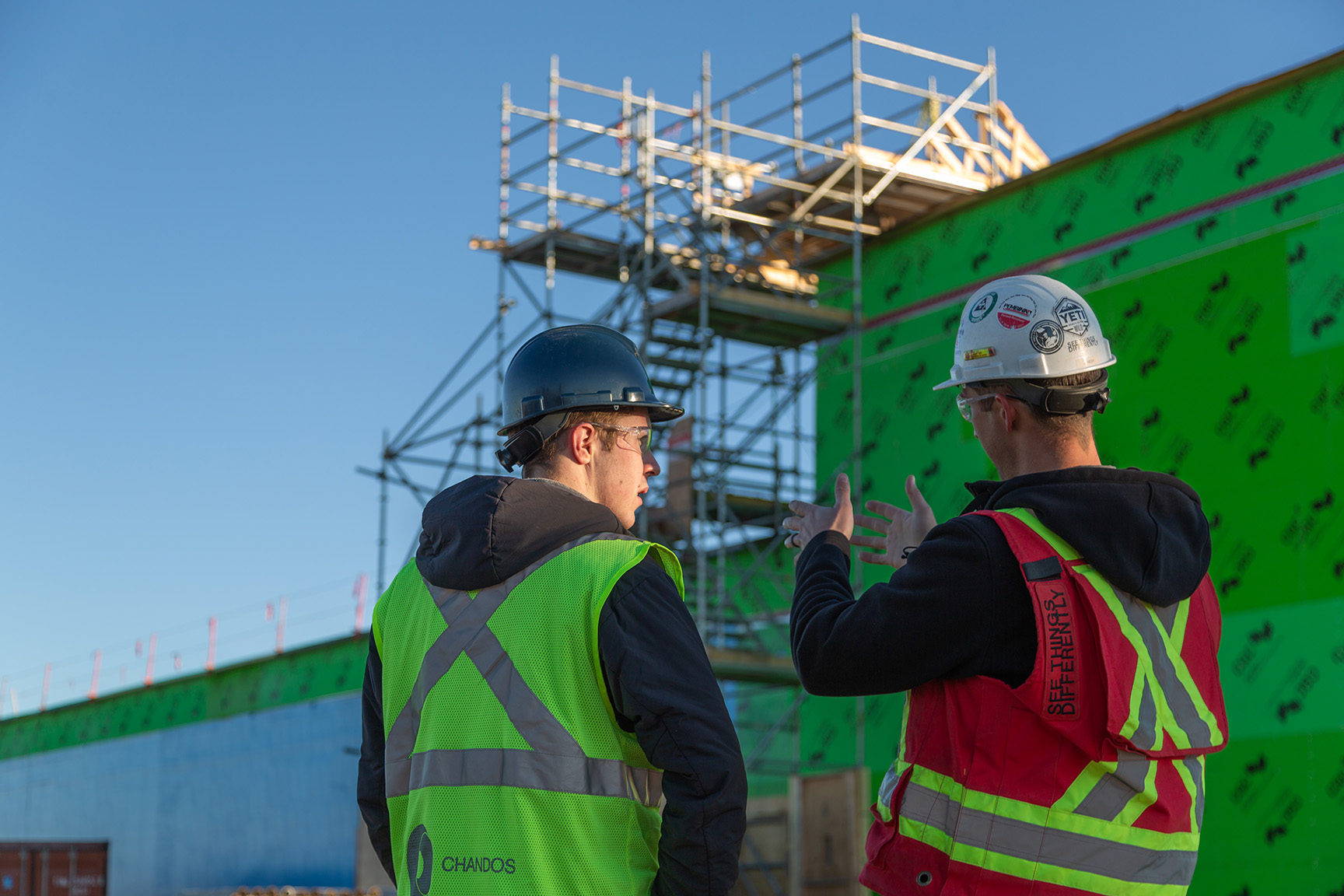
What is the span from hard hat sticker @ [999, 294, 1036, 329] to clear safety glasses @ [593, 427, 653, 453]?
84 centimetres

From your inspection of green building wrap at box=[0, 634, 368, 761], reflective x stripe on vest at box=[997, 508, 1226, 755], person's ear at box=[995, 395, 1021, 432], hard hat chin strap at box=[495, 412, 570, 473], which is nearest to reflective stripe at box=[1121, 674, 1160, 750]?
reflective x stripe on vest at box=[997, 508, 1226, 755]

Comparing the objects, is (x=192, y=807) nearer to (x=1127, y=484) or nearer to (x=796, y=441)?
(x=796, y=441)

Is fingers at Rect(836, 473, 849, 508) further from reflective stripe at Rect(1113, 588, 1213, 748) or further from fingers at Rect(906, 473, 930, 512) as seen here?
reflective stripe at Rect(1113, 588, 1213, 748)

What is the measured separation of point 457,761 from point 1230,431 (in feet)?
37.2

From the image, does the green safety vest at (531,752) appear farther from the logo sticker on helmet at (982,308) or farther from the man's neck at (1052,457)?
the logo sticker on helmet at (982,308)

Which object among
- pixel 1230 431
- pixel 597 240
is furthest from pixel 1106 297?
pixel 597 240

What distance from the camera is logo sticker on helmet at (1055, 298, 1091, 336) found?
3203 mm

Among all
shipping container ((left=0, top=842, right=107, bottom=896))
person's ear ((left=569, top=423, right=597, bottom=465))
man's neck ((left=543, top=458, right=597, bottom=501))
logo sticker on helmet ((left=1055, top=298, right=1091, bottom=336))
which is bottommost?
shipping container ((left=0, top=842, right=107, bottom=896))

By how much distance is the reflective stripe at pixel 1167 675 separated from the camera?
2.84 metres

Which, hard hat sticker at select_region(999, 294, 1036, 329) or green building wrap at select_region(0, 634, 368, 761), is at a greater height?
hard hat sticker at select_region(999, 294, 1036, 329)

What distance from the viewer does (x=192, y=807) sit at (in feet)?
87.0

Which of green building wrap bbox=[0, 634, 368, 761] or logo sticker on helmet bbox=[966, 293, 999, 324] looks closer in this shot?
logo sticker on helmet bbox=[966, 293, 999, 324]

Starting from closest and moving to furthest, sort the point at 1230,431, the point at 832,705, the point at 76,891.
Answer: the point at 1230,431 < the point at 832,705 < the point at 76,891

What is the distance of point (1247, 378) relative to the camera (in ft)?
42.1
